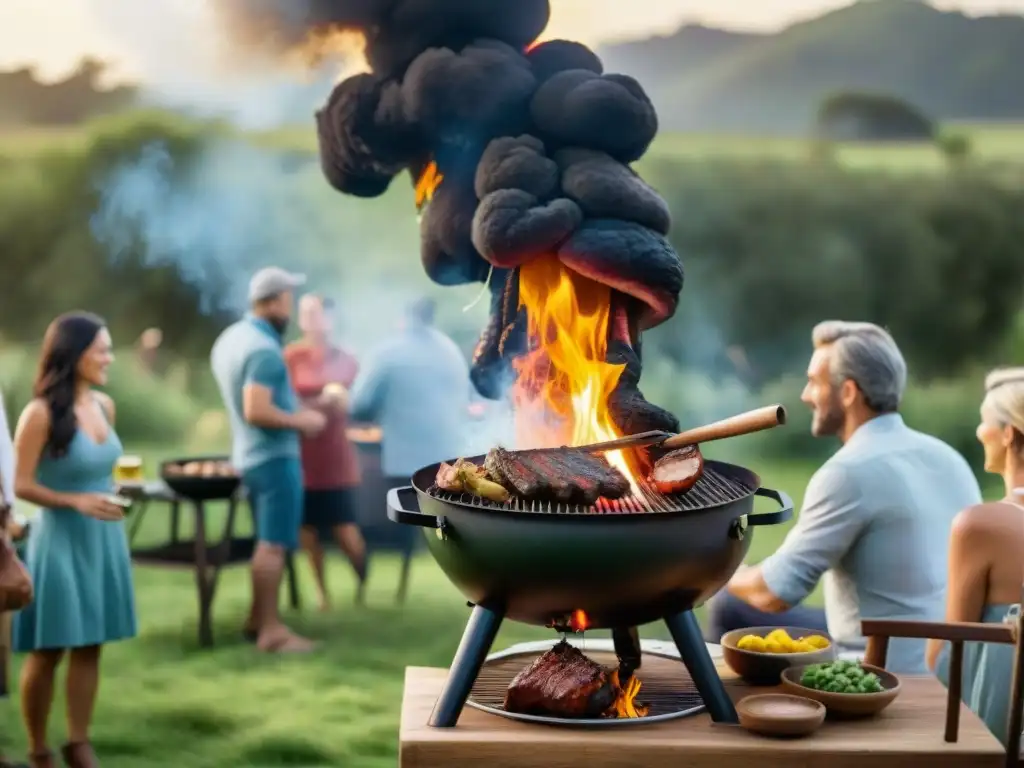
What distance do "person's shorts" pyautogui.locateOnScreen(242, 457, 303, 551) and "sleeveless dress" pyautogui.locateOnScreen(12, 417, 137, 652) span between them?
5.25 ft

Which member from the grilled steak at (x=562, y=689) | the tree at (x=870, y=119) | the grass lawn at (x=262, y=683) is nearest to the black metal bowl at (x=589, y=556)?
the grilled steak at (x=562, y=689)

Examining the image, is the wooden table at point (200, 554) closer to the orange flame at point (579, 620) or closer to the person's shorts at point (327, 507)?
the person's shorts at point (327, 507)

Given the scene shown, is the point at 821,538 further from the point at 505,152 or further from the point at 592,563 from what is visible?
the point at 505,152

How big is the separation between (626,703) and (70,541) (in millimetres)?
2373

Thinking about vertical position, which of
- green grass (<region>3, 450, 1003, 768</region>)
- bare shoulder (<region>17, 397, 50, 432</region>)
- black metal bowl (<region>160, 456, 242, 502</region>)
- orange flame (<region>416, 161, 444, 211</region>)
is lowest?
green grass (<region>3, 450, 1003, 768</region>)

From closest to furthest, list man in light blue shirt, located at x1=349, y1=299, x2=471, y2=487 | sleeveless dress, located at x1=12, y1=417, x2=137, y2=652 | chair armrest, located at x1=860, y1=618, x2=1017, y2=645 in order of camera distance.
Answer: chair armrest, located at x1=860, y1=618, x2=1017, y2=645 < sleeveless dress, located at x1=12, y1=417, x2=137, y2=652 < man in light blue shirt, located at x1=349, y1=299, x2=471, y2=487

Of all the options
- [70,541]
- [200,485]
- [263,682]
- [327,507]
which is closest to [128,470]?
[200,485]

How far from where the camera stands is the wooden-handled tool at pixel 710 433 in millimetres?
2340

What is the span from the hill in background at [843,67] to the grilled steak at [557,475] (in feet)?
28.3

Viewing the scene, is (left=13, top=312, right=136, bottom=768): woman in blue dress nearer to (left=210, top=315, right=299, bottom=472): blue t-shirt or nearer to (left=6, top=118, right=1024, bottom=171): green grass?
(left=210, top=315, right=299, bottom=472): blue t-shirt

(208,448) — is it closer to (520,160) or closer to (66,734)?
(66,734)

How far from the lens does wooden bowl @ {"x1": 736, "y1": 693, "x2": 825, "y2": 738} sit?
2377 millimetres

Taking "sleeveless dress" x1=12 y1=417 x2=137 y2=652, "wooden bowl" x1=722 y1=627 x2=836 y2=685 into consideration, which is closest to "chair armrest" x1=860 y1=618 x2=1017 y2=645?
"wooden bowl" x1=722 y1=627 x2=836 y2=685

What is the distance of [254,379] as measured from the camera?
5.62m
